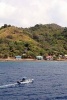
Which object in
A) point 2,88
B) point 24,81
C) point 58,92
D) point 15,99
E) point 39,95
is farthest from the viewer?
point 24,81

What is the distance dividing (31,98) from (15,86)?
749 inches

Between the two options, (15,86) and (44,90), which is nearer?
(44,90)

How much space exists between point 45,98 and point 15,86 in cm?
1994

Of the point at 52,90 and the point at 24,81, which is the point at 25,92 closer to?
the point at 52,90

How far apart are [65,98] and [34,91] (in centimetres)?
1106

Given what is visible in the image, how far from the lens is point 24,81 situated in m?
87.8

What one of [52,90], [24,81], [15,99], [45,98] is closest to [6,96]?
[15,99]

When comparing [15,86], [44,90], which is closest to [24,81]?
[15,86]

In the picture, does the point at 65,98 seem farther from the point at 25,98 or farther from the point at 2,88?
the point at 2,88

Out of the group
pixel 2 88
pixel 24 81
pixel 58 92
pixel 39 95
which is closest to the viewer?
pixel 39 95

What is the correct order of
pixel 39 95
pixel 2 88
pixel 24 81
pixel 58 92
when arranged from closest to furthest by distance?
pixel 39 95
pixel 58 92
pixel 2 88
pixel 24 81

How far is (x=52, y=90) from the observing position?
243 feet

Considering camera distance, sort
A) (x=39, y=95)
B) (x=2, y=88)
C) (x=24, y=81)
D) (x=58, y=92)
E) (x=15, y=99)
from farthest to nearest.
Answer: (x=24, y=81), (x=2, y=88), (x=58, y=92), (x=39, y=95), (x=15, y=99)

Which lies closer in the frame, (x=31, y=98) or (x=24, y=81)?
(x=31, y=98)
